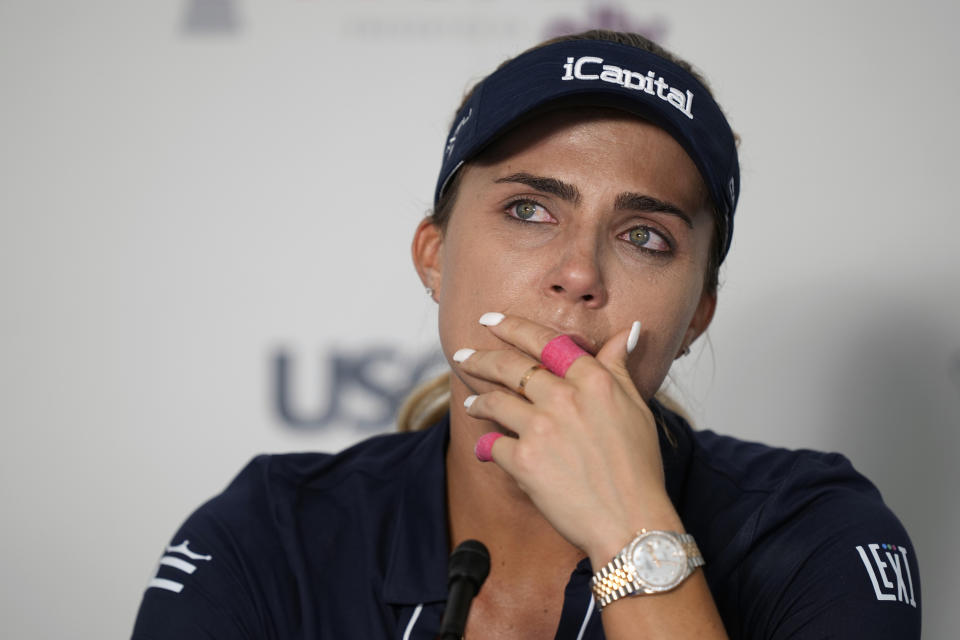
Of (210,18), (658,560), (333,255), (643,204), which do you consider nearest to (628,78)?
(643,204)

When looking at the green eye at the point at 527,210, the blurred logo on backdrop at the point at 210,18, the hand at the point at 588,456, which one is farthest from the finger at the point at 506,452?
the blurred logo on backdrop at the point at 210,18

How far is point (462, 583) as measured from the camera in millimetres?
875

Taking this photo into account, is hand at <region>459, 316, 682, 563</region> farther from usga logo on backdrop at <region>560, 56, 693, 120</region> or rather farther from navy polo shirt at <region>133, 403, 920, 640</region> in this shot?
usga logo on backdrop at <region>560, 56, 693, 120</region>

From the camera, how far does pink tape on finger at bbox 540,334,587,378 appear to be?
0.87m

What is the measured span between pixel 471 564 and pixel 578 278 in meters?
0.29

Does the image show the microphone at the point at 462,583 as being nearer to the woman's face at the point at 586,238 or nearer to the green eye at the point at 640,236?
the woman's face at the point at 586,238

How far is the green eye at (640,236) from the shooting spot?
3.26 feet

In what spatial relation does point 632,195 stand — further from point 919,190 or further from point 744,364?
point 919,190

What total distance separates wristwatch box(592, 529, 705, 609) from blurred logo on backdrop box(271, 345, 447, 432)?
101cm

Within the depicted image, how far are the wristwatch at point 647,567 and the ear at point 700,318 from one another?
14.3 inches

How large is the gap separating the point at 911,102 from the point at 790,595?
1.19 metres

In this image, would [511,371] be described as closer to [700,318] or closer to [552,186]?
[552,186]

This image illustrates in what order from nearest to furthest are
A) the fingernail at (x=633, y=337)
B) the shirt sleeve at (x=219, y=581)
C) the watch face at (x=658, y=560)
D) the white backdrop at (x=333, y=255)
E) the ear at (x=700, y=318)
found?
the watch face at (x=658, y=560), the fingernail at (x=633, y=337), the shirt sleeve at (x=219, y=581), the ear at (x=700, y=318), the white backdrop at (x=333, y=255)

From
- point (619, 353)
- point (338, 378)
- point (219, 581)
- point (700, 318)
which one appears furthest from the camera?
point (338, 378)
